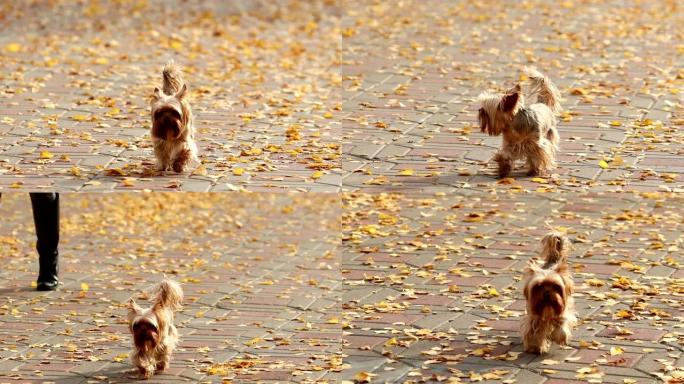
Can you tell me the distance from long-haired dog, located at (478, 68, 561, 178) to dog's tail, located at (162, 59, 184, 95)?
266 cm

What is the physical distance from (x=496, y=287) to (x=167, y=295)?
362 centimetres

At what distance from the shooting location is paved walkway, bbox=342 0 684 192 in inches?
462

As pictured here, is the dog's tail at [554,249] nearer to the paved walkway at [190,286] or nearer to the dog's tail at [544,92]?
the dog's tail at [544,92]

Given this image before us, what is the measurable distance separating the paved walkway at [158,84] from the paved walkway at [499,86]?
518 millimetres

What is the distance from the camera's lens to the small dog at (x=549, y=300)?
34.9ft

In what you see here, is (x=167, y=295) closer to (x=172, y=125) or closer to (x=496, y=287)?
(x=172, y=125)

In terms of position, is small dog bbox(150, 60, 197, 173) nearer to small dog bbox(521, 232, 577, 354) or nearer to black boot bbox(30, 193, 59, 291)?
black boot bbox(30, 193, 59, 291)

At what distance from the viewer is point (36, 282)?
1393cm

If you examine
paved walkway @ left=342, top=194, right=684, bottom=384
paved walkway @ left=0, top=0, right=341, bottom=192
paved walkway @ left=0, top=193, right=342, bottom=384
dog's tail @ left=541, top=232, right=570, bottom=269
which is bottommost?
paved walkway @ left=0, top=193, right=342, bottom=384

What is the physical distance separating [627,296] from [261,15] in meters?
11.4

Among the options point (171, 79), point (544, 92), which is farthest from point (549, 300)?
point (171, 79)

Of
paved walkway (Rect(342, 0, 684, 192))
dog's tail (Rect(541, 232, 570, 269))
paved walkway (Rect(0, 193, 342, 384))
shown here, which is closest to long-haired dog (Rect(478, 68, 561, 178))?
paved walkway (Rect(342, 0, 684, 192))

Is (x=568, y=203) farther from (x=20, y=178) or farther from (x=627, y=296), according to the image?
(x=20, y=178)

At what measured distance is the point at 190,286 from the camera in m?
14.4
